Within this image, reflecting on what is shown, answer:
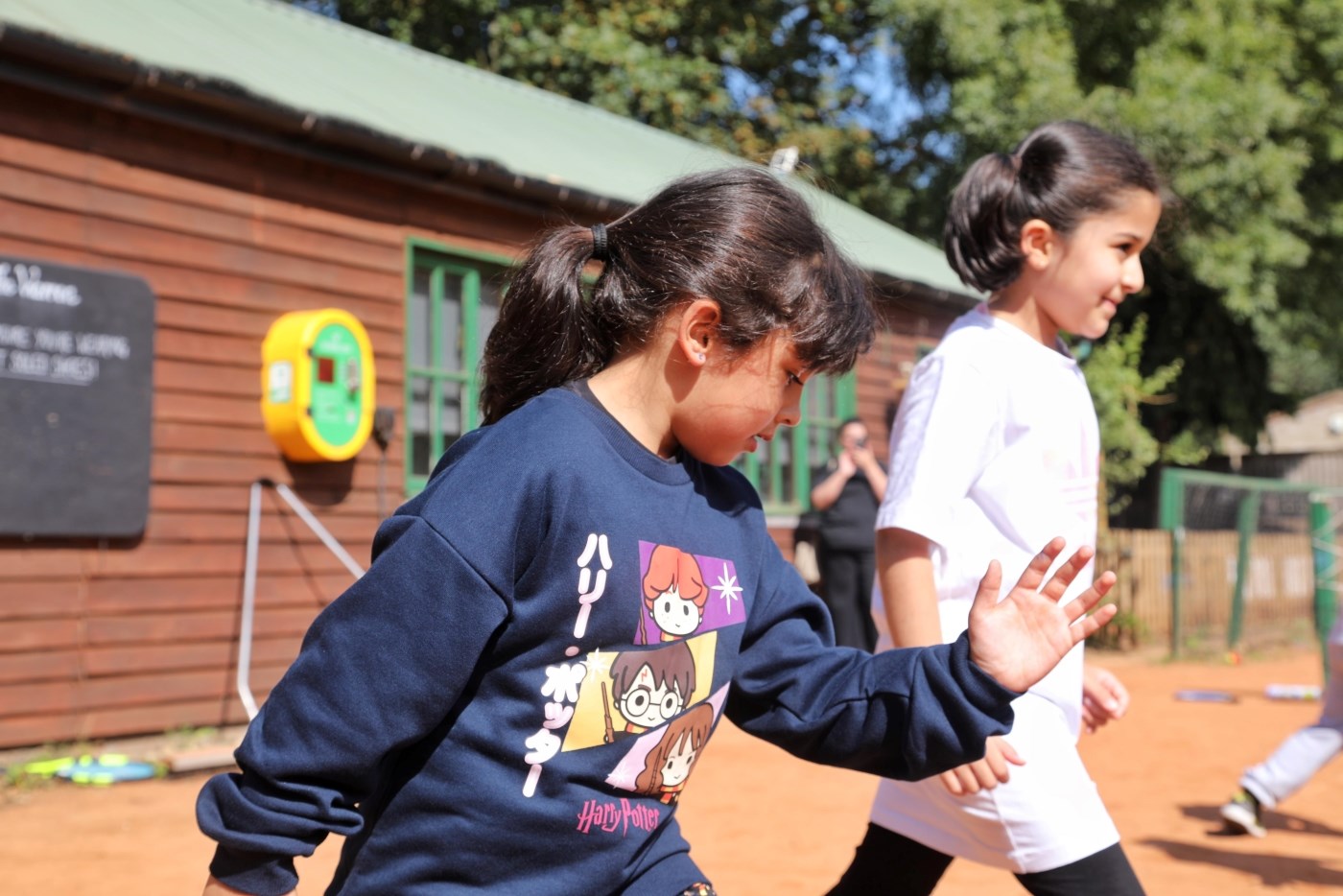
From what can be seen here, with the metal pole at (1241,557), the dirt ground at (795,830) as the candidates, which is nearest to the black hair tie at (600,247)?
the dirt ground at (795,830)

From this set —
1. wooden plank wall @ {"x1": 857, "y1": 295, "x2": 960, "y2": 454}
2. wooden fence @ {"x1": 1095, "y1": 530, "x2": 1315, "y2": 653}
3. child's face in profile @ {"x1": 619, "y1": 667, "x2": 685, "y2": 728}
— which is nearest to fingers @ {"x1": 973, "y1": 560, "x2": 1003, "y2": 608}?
child's face in profile @ {"x1": 619, "y1": 667, "x2": 685, "y2": 728}

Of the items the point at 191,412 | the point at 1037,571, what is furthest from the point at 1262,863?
the point at 191,412

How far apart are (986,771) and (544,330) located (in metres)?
1.00

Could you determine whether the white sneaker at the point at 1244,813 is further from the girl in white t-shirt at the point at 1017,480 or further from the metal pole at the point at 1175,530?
the metal pole at the point at 1175,530

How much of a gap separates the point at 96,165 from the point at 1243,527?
1237 centimetres

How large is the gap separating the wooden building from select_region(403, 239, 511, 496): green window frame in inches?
0.8

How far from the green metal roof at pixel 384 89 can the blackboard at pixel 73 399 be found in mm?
1177

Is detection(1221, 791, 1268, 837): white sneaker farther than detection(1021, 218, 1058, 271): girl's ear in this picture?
Yes

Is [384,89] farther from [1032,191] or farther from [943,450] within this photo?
[943,450]

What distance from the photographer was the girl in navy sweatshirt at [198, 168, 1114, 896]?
62.9 inches

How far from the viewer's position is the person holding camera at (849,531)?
9352 millimetres

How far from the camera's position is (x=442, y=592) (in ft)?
5.24

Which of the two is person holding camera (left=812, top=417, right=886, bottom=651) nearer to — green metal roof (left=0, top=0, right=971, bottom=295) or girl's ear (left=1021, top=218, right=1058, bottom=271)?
green metal roof (left=0, top=0, right=971, bottom=295)

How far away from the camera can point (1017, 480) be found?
246cm
